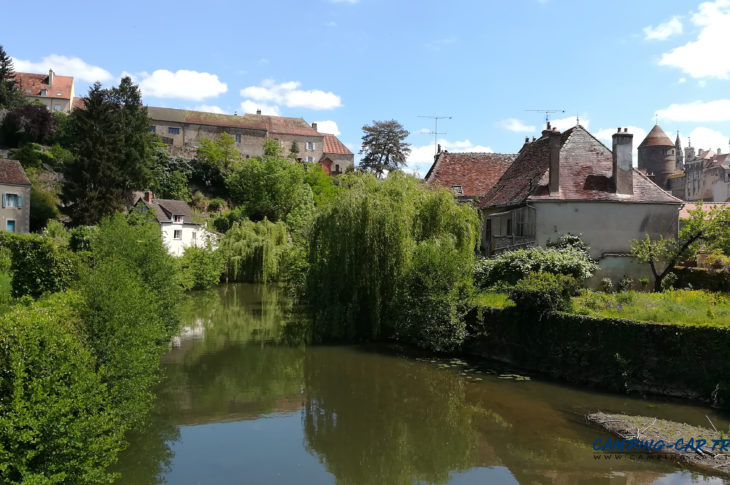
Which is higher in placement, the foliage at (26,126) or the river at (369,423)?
the foliage at (26,126)

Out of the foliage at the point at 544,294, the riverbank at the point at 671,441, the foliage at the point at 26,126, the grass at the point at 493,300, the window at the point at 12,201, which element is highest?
the foliage at the point at 26,126

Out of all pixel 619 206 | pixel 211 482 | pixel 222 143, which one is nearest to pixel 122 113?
pixel 222 143

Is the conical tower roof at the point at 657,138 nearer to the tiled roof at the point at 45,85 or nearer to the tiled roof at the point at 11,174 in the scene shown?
the tiled roof at the point at 11,174

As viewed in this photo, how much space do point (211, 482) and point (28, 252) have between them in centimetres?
1009

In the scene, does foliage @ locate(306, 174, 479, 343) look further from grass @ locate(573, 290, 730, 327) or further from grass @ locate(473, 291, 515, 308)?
grass @ locate(573, 290, 730, 327)

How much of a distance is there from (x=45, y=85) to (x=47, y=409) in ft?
275

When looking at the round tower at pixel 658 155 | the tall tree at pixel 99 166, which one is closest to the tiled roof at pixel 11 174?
the tall tree at pixel 99 166

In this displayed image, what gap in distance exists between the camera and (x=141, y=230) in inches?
910

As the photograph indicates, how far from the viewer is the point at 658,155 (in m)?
85.9

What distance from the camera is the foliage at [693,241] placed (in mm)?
20312

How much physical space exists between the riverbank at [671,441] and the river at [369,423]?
15.2 inches

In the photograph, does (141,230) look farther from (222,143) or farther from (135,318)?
(222,143)

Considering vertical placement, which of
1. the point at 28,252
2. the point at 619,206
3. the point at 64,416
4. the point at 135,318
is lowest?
the point at 64,416

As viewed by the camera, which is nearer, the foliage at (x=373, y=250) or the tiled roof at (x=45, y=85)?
the foliage at (x=373, y=250)
